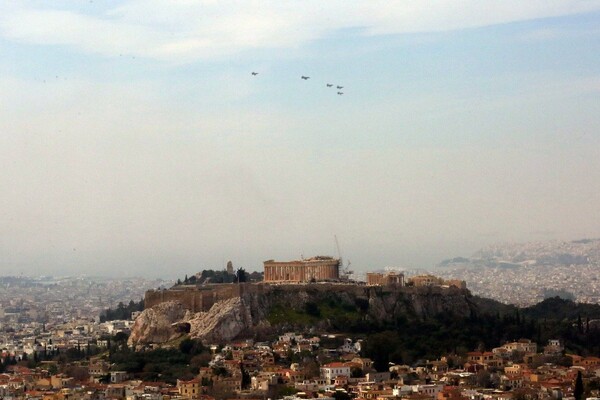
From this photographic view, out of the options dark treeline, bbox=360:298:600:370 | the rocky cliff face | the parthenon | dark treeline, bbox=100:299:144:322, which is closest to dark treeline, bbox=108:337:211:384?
the rocky cliff face

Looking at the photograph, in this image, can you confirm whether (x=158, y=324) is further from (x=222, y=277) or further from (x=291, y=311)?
(x=222, y=277)

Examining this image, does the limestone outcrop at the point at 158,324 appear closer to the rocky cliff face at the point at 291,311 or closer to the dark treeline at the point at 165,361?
the rocky cliff face at the point at 291,311

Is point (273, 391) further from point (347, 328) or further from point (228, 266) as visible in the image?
point (228, 266)

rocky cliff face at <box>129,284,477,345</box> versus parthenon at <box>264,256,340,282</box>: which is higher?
parthenon at <box>264,256,340,282</box>


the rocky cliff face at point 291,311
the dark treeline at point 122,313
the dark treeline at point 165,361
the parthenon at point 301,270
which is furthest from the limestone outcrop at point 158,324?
the dark treeline at point 122,313

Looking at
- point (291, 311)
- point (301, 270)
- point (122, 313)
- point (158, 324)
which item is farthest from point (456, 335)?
point (122, 313)

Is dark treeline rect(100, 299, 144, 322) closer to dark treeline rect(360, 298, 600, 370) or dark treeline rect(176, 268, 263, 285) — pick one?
dark treeline rect(176, 268, 263, 285)

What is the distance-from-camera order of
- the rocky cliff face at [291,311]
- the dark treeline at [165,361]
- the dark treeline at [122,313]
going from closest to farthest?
the dark treeline at [165,361] < the rocky cliff face at [291,311] < the dark treeline at [122,313]

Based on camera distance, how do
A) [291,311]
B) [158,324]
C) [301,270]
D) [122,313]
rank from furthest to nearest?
[122,313]
[301,270]
[291,311]
[158,324]
